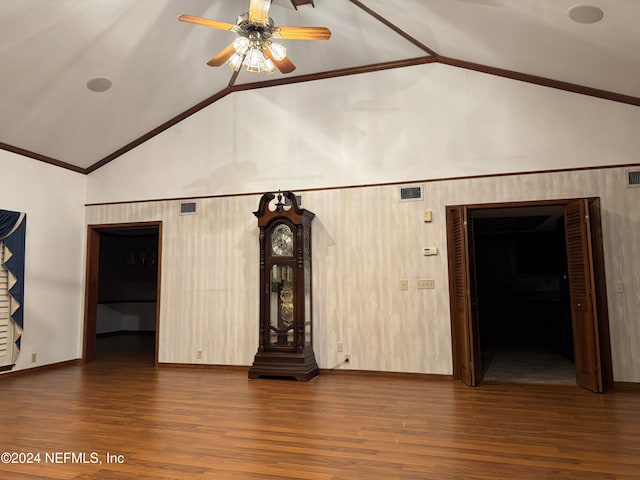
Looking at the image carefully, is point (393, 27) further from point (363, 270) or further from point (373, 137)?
point (363, 270)

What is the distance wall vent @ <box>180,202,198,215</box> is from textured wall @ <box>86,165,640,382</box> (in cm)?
10

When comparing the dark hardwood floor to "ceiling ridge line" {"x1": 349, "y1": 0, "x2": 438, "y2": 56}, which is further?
"ceiling ridge line" {"x1": 349, "y1": 0, "x2": 438, "y2": 56}

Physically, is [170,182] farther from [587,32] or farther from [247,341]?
[587,32]

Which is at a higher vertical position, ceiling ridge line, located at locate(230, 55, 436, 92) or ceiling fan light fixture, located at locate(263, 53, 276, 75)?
ceiling ridge line, located at locate(230, 55, 436, 92)

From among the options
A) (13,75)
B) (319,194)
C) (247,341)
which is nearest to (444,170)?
(319,194)

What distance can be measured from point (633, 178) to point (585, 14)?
2008 mm

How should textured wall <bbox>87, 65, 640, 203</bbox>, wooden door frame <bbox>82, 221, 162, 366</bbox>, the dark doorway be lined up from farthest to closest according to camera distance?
the dark doorway < wooden door frame <bbox>82, 221, 162, 366</bbox> < textured wall <bbox>87, 65, 640, 203</bbox>

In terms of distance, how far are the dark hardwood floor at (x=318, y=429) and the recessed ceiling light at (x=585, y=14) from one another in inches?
128

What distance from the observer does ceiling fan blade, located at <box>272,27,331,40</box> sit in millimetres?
3553

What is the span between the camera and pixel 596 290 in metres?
4.88

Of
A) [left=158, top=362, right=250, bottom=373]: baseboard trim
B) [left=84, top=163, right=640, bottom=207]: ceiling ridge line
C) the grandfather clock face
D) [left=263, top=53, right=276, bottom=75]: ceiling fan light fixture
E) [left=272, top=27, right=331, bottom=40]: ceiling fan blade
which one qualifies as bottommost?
[left=158, top=362, right=250, bottom=373]: baseboard trim

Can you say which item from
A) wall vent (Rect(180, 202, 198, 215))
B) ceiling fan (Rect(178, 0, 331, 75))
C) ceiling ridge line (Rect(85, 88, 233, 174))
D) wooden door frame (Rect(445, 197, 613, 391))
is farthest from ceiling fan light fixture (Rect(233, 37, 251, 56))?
wooden door frame (Rect(445, 197, 613, 391))

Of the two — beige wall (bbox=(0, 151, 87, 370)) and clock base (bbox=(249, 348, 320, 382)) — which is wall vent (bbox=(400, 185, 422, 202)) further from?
beige wall (bbox=(0, 151, 87, 370))

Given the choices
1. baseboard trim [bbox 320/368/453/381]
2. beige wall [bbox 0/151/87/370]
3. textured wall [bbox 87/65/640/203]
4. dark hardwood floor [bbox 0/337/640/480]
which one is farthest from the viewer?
beige wall [bbox 0/151/87/370]
